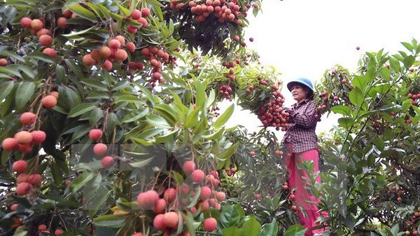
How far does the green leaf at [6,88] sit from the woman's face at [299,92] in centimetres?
245

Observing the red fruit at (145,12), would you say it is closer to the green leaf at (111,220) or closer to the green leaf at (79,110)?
the green leaf at (79,110)

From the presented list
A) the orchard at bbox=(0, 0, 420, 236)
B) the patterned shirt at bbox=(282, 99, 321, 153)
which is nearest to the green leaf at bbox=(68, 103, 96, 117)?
the orchard at bbox=(0, 0, 420, 236)

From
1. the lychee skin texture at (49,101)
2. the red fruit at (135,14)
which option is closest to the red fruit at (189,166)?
the lychee skin texture at (49,101)

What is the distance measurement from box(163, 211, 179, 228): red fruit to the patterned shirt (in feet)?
6.80

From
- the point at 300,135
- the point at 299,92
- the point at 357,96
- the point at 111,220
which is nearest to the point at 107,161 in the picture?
the point at 111,220

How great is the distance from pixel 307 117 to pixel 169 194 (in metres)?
2.18

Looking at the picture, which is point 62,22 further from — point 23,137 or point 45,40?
point 23,137

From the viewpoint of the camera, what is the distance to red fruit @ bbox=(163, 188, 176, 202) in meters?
0.75

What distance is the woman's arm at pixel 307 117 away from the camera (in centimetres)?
273

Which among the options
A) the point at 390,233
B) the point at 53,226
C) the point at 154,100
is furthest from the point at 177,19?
the point at 390,233

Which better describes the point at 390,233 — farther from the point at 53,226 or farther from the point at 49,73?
the point at 49,73

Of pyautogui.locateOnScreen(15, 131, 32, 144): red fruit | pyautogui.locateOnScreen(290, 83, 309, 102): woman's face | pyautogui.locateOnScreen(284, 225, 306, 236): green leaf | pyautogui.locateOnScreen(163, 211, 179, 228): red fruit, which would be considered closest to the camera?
pyautogui.locateOnScreen(163, 211, 179, 228): red fruit

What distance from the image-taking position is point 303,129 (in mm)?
2785

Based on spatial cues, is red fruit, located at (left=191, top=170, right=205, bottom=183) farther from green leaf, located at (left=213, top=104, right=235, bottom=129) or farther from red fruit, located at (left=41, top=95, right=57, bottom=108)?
red fruit, located at (left=41, top=95, right=57, bottom=108)
